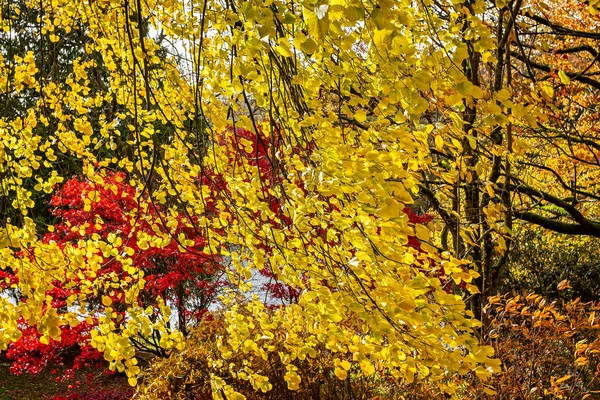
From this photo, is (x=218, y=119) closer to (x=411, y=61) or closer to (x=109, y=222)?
(x=411, y=61)

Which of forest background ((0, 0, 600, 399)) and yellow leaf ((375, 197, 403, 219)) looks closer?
yellow leaf ((375, 197, 403, 219))

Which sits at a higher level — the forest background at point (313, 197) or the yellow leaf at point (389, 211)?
the forest background at point (313, 197)

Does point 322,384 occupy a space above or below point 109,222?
below

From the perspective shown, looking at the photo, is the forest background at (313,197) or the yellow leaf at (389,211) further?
the forest background at (313,197)

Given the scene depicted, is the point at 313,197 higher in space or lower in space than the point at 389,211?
higher

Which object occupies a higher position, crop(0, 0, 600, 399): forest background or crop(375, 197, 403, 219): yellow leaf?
crop(0, 0, 600, 399): forest background

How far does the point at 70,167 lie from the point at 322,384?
8954mm

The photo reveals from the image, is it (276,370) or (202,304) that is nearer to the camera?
(276,370)

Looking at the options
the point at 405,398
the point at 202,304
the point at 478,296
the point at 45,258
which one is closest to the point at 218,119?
the point at 45,258

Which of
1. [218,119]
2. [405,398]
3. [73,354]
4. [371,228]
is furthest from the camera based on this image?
[73,354]

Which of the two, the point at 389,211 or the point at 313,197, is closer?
the point at 389,211

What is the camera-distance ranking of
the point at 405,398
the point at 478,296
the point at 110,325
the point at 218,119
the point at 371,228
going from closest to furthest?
the point at 371,228
the point at 110,325
the point at 218,119
the point at 405,398
the point at 478,296

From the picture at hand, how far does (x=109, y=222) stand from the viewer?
22.7 ft

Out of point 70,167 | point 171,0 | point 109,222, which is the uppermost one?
point 70,167
